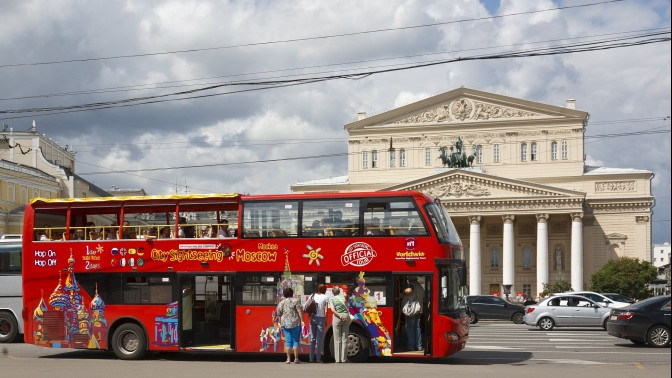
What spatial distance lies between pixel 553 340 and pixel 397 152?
70.9 m

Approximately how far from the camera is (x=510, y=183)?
88.1 m

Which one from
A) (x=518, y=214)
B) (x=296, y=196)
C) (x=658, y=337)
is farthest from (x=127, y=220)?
(x=518, y=214)

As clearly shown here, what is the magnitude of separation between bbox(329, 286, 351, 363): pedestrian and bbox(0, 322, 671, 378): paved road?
0.97 feet

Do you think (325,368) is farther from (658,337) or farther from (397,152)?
(397,152)

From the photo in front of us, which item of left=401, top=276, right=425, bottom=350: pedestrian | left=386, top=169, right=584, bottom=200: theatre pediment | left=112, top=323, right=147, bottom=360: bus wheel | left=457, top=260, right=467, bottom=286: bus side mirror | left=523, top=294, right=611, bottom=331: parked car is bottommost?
left=523, top=294, right=611, bottom=331: parked car

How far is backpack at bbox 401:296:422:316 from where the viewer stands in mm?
19719

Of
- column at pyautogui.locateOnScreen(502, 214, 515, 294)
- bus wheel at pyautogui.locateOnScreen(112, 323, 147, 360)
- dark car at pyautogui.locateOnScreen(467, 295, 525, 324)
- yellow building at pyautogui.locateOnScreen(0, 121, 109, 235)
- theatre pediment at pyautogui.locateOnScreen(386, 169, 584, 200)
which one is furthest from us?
column at pyautogui.locateOnScreen(502, 214, 515, 294)

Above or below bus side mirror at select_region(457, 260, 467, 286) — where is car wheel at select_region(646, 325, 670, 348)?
below

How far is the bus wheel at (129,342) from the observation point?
846 inches

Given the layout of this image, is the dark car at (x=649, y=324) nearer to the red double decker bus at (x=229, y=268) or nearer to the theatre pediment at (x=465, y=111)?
the red double decker bus at (x=229, y=268)

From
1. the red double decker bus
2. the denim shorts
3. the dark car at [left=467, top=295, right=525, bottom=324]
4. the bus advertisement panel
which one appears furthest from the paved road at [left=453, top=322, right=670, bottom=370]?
the dark car at [left=467, top=295, right=525, bottom=324]

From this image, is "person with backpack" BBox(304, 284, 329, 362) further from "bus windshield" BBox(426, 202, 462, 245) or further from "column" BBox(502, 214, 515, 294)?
"column" BBox(502, 214, 515, 294)

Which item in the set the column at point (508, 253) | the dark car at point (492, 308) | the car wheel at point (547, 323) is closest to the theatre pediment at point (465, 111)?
the column at point (508, 253)

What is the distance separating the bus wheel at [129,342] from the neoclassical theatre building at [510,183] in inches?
2631
